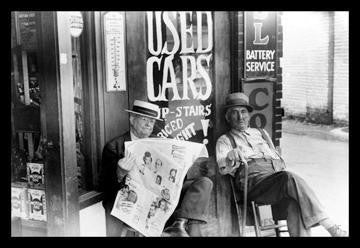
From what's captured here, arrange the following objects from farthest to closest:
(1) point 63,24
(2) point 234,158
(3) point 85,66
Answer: (2) point 234,158 → (3) point 85,66 → (1) point 63,24

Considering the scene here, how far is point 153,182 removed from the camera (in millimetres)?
3557

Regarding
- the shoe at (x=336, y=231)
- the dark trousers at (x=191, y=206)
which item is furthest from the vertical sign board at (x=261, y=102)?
the shoe at (x=336, y=231)

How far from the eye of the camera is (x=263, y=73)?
12.3 feet

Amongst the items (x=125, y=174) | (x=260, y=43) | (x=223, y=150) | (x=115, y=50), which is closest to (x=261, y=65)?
(x=260, y=43)

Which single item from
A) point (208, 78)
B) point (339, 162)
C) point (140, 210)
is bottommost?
point (140, 210)

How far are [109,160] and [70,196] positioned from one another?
0.38 metres

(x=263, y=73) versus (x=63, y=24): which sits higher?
(x=63, y=24)

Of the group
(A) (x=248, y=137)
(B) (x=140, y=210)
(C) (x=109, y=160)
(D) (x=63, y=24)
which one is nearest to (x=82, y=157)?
(C) (x=109, y=160)

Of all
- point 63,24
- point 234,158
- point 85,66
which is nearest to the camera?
point 63,24

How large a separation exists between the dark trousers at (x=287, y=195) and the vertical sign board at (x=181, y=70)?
0.51m

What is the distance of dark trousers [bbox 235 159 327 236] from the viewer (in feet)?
11.9

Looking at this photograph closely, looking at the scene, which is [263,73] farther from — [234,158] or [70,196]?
[70,196]

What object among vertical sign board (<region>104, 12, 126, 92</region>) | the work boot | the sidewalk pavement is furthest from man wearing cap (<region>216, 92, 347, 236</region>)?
vertical sign board (<region>104, 12, 126, 92</region>)
